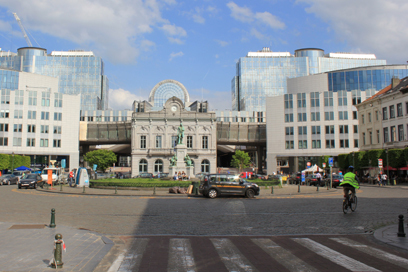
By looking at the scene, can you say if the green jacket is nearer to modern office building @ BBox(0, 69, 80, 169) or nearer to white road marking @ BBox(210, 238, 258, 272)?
white road marking @ BBox(210, 238, 258, 272)

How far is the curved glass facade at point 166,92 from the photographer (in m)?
121

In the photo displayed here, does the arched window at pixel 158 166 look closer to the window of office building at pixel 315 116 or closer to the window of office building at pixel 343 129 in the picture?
the window of office building at pixel 315 116

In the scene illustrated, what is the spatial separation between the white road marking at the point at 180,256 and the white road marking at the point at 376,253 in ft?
14.8

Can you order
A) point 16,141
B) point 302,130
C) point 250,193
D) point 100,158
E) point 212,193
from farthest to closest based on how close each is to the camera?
1. point 100,158
2. point 302,130
3. point 16,141
4. point 250,193
5. point 212,193

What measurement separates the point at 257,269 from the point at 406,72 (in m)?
127

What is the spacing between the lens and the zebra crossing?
780 cm

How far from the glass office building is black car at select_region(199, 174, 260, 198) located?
122257 mm

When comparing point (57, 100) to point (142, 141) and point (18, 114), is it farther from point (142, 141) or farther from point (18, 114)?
point (142, 141)

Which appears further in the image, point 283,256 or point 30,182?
point 30,182

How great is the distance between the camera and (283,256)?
8812mm

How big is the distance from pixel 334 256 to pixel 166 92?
Result: 117m

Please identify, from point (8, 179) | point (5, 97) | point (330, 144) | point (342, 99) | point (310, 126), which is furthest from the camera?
point (310, 126)

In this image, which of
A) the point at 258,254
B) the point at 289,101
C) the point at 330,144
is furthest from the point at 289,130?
the point at 258,254

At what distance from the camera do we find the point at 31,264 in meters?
7.72
